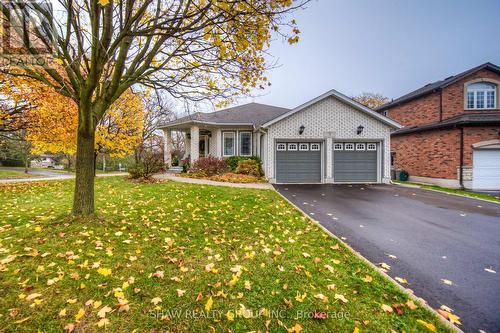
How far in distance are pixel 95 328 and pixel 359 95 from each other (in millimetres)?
47270

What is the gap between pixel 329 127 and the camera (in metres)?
14.2

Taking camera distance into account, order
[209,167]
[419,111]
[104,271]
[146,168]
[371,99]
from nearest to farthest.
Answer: [104,271], [146,168], [209,167], [419,111], [371,99]

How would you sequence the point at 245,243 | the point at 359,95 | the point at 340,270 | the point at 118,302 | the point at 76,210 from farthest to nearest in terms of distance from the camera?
the point at 359,95 < the point at 76,210 < the point at 245,243 < the point at 340,270 < the point at 118,302

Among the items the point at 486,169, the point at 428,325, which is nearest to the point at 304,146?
the point at 486,169

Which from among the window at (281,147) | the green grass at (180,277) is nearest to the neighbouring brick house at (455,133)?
the window at (281,147)

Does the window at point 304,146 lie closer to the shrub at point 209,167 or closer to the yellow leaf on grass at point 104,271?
the shrub at point 209,167

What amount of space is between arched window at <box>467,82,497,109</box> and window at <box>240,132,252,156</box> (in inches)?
645

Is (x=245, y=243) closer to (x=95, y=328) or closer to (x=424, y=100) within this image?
(x=95, y=328)

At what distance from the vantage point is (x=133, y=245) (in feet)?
13.0

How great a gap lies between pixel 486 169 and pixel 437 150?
266 cm

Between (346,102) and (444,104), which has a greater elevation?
(444,104)

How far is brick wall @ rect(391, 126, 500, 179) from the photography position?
44.9ft

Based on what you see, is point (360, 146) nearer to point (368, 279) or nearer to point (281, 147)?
point (281, 147)

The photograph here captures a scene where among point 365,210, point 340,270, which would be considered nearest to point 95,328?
point 340,270
